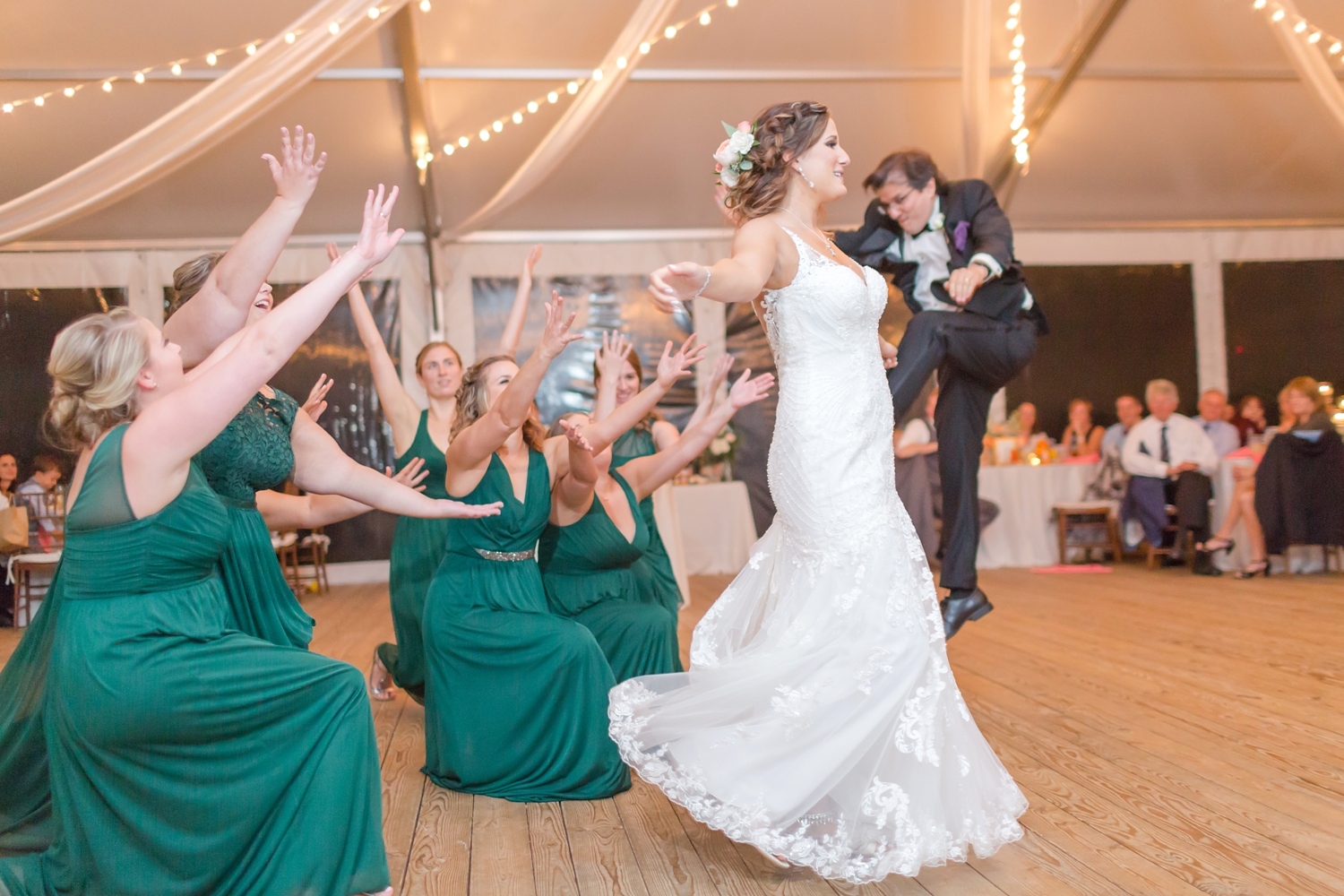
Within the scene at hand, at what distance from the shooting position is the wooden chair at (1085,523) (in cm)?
773

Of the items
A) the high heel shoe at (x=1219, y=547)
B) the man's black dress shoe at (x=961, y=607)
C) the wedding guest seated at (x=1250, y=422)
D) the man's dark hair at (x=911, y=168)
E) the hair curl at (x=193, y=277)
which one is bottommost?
the high heel shoe at (x=1219, y=547)

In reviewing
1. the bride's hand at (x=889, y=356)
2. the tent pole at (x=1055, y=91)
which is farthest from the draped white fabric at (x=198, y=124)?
the tent pole at (x=1055, y=91)

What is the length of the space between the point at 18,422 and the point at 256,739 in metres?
2.50

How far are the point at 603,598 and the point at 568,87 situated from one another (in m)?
4.33

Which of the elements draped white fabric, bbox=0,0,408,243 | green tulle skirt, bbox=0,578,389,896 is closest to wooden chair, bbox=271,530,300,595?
draped white fabric, bbox=0,0,408,243

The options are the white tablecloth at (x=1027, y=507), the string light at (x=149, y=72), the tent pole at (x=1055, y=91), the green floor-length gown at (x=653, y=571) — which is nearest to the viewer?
the green floor-length gown at (x=653, y=571)

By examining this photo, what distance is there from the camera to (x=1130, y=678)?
3857mm

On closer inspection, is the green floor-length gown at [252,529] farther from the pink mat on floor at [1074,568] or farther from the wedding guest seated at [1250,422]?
the wedding guest seated at [1250,422]

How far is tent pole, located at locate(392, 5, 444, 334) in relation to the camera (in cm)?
613

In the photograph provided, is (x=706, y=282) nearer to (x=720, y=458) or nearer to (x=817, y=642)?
(x=817, y=642)

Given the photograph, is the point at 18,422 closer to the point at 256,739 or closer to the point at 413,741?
the point at 413,741

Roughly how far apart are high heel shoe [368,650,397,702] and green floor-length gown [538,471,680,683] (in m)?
1.16

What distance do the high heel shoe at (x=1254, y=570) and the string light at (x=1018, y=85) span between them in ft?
10.3

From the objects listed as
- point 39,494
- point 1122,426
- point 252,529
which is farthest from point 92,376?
point 1122,426
